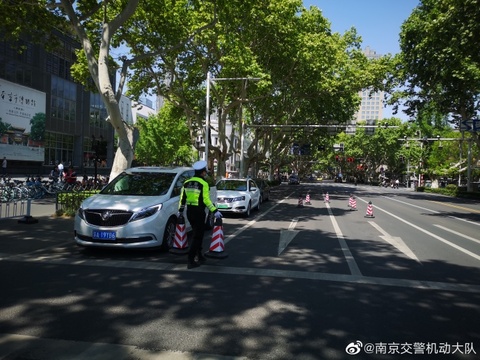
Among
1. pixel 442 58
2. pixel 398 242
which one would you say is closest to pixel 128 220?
pixel 398 242

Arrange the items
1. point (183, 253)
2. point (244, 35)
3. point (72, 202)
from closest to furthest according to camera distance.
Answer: point (183, 253)
point (72, 202)
point (244, 35)

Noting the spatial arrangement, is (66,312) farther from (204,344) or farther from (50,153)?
(50,153)

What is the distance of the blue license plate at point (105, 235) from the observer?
7.28 metres

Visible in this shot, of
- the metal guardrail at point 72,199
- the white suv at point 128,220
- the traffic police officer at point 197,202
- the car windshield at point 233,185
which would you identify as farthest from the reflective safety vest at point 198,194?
the car windshield at point 233,185

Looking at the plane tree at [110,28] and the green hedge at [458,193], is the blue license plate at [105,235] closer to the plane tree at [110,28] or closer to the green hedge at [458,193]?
the plane tree at [110,28]

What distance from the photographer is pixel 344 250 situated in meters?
8.87

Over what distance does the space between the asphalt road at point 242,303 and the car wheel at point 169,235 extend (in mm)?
209

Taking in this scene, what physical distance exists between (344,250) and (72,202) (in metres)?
8.61

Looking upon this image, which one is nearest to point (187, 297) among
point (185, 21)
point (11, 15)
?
point (11, 15)

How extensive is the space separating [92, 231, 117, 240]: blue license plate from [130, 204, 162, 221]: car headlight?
0.41 metres

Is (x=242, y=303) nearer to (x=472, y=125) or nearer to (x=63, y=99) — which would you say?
(x=472, y=125)

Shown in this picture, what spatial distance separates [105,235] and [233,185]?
32.9 ft

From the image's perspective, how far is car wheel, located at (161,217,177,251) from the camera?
7977mm

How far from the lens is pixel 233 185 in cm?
1709
